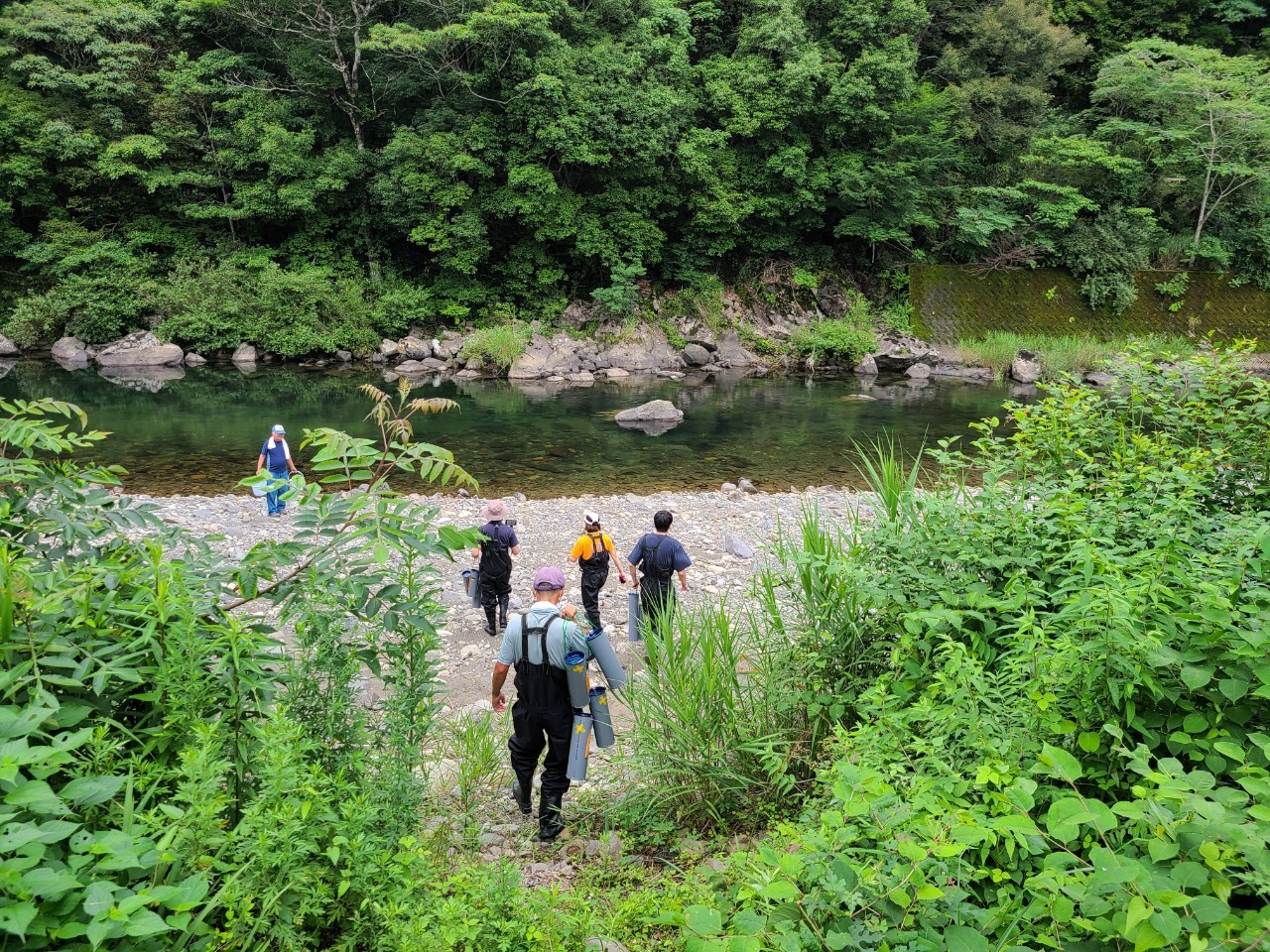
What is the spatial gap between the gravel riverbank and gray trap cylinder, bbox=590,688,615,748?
6.77ft

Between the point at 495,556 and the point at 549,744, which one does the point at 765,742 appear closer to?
the point at 549,744

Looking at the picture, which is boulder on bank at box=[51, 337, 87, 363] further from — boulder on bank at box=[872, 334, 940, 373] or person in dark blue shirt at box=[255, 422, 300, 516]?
boulder on bank at box=[872, 334, 940, 373]

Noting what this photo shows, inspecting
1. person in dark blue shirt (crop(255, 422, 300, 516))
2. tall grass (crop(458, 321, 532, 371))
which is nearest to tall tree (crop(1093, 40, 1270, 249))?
tall grass (crop(458, 321, 532, 371))

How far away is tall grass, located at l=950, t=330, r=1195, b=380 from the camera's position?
21891mm

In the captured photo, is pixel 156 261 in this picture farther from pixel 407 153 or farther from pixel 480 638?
pixel 480 638

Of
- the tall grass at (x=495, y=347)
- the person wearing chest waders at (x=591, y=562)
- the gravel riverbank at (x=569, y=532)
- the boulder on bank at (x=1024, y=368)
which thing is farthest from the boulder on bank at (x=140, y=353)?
the boulder on bank at (x=1024, y=368)

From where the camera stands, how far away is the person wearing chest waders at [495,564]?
6742mm

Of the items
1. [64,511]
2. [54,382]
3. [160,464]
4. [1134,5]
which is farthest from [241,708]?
[1134,5]

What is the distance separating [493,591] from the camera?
6930 millimetres

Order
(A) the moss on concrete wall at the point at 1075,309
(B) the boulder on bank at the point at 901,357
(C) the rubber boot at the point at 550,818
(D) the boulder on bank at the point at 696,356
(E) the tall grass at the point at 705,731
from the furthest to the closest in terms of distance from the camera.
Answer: (A) the moss on concrete wall at the point at 1075,309 < (D) the boulder on bank at the point at 696,356 < (B) the boulder on bank at the point at 901,357 < (C) the rubber boot at the point at 550,818 < (E) the tall grass at the point at 705,731

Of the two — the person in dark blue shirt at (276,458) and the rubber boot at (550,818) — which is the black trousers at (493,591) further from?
the person in dark blue shirt at (276,458)

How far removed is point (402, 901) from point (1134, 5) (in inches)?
1614

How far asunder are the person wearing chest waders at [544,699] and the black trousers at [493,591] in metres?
2.70

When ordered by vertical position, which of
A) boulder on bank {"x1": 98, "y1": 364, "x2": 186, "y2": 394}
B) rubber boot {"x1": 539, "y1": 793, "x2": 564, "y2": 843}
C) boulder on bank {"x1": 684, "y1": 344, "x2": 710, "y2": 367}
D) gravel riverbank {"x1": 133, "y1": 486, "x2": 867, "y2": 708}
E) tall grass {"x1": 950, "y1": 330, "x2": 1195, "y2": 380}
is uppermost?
tall grass {"x1": 950, "y1": 330, "x2": 1195, "y2": 380}
